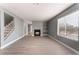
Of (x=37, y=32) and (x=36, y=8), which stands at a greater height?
(x=36, y=8)

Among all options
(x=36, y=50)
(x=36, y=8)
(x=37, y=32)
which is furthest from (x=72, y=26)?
(x=37, y=32)

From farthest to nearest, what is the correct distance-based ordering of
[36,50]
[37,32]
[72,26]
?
[37,32] < [72,26] < [36,50]

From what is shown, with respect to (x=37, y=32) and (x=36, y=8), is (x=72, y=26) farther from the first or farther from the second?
(x=37, y=32)

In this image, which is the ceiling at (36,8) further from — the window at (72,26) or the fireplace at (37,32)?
the fireplace at (37,32)

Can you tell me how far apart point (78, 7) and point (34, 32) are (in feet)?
32.4

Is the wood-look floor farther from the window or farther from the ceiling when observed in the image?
the ceiling

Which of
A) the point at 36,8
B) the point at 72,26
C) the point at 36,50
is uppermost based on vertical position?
the point at 36,8

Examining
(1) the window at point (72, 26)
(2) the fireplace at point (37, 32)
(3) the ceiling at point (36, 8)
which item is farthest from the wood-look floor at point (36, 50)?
(2) the fireplace at point (37, 32)

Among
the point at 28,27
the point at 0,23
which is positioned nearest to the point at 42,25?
the point at 28,27

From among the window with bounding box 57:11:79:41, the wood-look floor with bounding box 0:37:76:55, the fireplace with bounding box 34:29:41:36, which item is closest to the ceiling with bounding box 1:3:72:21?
the window with bounding box 57:11:79:41

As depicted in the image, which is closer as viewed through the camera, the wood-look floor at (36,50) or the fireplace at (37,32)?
the wood-look floor at (36,50)

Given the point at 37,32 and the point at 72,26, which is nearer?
the point at 72,26

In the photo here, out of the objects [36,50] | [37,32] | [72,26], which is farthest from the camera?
[37,32]
